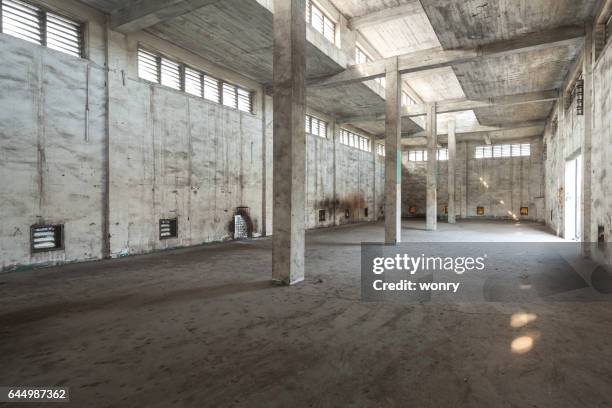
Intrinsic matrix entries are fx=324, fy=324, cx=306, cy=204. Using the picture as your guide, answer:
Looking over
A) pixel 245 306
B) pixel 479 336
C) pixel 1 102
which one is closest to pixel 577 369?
pixel 479 336

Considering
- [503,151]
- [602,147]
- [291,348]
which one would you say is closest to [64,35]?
[291,348]

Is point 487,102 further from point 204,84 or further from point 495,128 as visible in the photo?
point 204,84

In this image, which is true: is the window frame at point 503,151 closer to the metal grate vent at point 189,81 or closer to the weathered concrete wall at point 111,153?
the weathered concrete wall at point 111,153

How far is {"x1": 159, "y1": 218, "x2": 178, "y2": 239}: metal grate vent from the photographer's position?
34.1ft

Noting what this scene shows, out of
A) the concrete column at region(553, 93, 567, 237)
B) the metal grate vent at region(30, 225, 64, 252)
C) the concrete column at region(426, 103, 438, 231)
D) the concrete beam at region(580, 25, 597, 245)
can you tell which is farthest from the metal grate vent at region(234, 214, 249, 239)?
the concrete column at region(553, 93, 567, 237)

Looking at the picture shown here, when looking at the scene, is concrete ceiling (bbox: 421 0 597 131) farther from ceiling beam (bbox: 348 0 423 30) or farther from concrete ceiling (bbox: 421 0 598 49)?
ceiling beam (bbox: 348 0 423 30)

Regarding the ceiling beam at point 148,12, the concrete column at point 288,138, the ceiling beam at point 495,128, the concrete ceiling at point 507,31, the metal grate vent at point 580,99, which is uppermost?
the concrete ceiling at point 507,31

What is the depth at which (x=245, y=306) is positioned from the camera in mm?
4992

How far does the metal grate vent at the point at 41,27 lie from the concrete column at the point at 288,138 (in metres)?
5.80

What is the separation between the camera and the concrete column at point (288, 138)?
6102 mm

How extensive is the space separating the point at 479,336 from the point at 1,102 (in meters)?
10.0

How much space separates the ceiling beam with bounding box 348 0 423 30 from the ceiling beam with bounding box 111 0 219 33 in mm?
7486

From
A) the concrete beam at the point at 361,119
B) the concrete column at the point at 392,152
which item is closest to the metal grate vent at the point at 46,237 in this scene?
the concrete column at the point at 392,152

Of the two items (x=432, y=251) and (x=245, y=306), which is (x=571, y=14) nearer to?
(x=432, y=251)
